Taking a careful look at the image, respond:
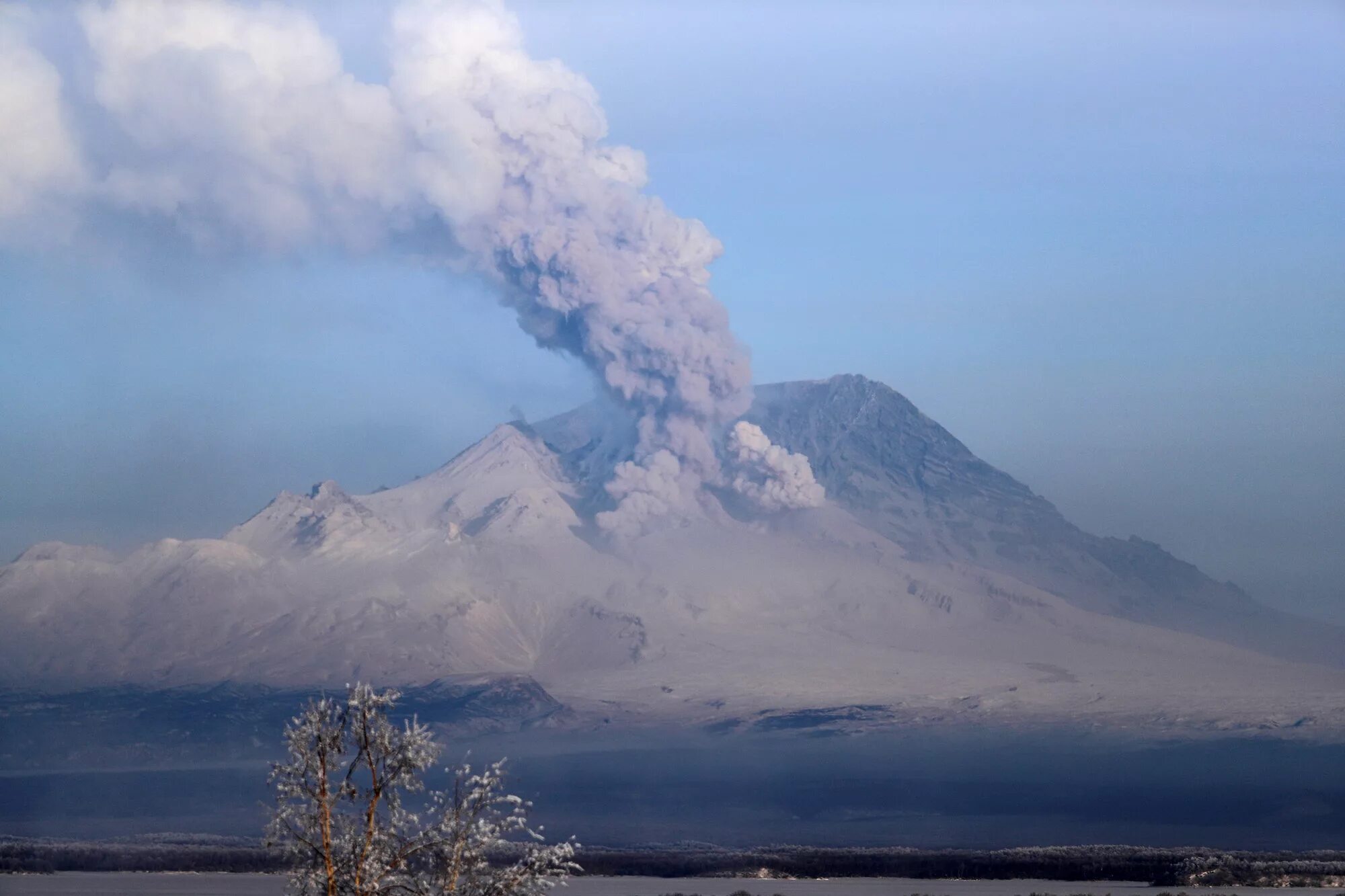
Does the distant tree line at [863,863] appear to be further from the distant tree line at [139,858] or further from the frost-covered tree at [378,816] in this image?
the frost-covered tree at [378,816]

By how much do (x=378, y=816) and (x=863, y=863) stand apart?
39.7m

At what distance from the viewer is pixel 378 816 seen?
22359 millimetres

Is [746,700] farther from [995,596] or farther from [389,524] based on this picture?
[389,524]

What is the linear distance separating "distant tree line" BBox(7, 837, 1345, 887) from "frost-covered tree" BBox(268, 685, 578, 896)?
1262 inches

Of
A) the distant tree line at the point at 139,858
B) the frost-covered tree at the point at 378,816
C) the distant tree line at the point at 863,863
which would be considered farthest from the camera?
the distant tree line at the point at 139,858

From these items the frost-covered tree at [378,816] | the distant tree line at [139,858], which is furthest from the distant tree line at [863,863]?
the frost-covered tree at [378,816]

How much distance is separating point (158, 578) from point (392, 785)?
17570 centimetres

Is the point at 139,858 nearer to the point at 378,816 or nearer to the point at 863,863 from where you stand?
the point at 863,863

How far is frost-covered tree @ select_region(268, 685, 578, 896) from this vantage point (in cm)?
2083

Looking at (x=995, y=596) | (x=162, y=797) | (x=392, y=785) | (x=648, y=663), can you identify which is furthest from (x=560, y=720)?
(x=392, y=785)

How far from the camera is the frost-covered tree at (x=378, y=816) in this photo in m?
20.8

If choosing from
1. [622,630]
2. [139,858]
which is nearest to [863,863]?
[139,858]

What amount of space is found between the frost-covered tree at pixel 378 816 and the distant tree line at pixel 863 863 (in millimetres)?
32067

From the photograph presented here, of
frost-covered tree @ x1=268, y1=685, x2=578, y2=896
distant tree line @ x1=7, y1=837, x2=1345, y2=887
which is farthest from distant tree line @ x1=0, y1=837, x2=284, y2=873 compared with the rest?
frost-covered tree @ x1=268, y1=685, x2=578, y2=896
